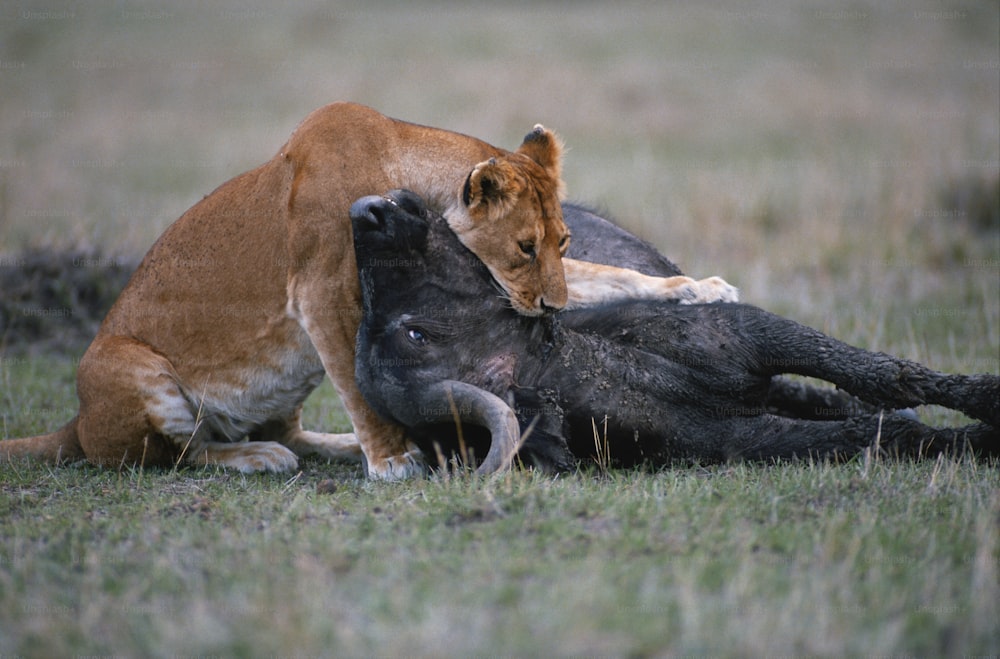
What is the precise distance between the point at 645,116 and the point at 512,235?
52.3 feet

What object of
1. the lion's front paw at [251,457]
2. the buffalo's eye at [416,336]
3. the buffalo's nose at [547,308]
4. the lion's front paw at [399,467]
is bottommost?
the lion's front paw at [251,457]

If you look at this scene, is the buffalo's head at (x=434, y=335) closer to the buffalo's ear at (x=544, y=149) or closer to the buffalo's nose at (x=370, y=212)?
the buffalo's nose at (x=370, y=212)

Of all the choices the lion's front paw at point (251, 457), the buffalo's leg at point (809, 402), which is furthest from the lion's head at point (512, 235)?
the lion's front paw at point (251, 457)

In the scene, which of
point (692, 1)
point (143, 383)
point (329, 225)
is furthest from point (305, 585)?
point (692, 1)

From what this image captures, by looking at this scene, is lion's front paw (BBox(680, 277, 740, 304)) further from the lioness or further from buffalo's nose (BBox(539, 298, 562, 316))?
buffalo's nose (BBox(539, 298, 562, 316))

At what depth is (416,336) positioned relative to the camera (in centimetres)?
461

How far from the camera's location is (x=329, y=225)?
491 centimetres

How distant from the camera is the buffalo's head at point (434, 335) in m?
4.52

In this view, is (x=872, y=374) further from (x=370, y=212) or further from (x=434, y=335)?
(x=370, y=212)

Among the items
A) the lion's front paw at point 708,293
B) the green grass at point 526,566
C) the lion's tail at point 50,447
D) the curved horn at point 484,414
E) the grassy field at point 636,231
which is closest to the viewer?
the green grass at point 526,566

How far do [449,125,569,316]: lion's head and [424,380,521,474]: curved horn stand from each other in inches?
19.6

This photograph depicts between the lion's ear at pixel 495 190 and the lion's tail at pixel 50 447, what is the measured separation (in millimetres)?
2367

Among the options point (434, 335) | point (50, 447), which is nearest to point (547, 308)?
point (434, 335)

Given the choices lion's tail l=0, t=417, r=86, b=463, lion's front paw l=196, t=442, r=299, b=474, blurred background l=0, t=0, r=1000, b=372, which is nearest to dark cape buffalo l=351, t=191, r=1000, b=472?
lion's front paw l=196, t=442, r=299, b=474
